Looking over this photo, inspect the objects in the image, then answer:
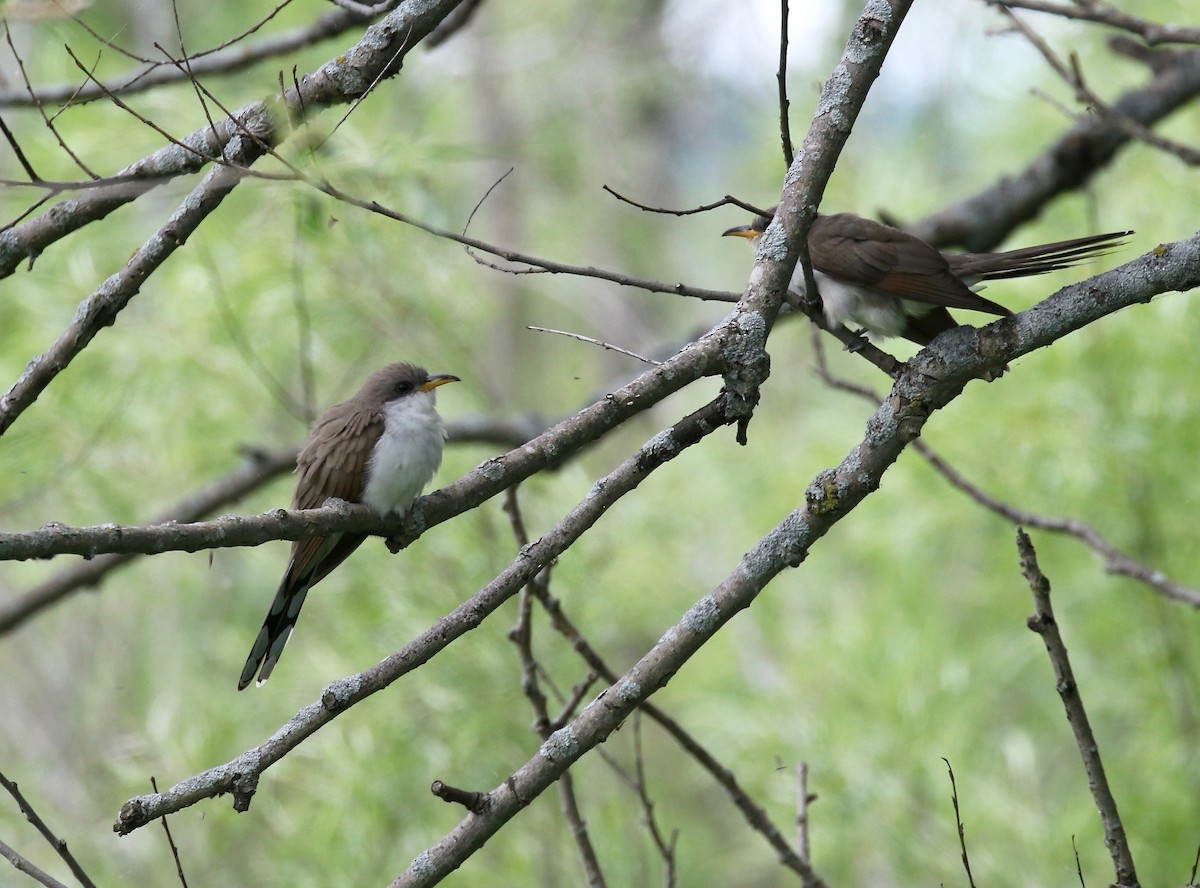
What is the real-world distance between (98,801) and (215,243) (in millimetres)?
4607

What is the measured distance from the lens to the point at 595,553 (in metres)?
6.27

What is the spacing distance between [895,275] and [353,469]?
1415mm

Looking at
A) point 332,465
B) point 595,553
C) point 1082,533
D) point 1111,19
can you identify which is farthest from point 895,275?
point 595,553

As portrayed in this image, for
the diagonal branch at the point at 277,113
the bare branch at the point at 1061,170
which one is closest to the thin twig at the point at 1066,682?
the diagonal branch at the point at 277,113

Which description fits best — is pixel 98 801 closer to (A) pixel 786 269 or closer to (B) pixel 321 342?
(B) pixel 321 342

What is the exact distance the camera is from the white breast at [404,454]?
274cm

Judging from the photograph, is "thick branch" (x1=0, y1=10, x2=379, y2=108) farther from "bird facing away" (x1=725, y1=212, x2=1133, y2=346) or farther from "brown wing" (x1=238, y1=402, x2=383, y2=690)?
"bird facing away" (x1=725, y1=212, x2=1133, y2=346)

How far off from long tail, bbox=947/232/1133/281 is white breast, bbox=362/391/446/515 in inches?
53.9

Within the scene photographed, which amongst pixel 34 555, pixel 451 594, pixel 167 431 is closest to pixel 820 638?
pixel 451 594

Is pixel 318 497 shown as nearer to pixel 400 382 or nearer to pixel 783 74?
pixel 400 382

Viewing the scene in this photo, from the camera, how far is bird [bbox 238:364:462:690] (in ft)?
9.11

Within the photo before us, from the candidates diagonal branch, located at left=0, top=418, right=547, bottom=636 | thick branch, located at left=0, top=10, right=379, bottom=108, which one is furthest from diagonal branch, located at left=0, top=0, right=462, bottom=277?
diagonal branch, located at left=0, top=418, right=547, bottom=636

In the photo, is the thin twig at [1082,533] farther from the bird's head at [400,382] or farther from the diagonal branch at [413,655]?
the bird's head at [400,382]

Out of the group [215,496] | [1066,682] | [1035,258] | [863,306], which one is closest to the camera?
[1066,682]
